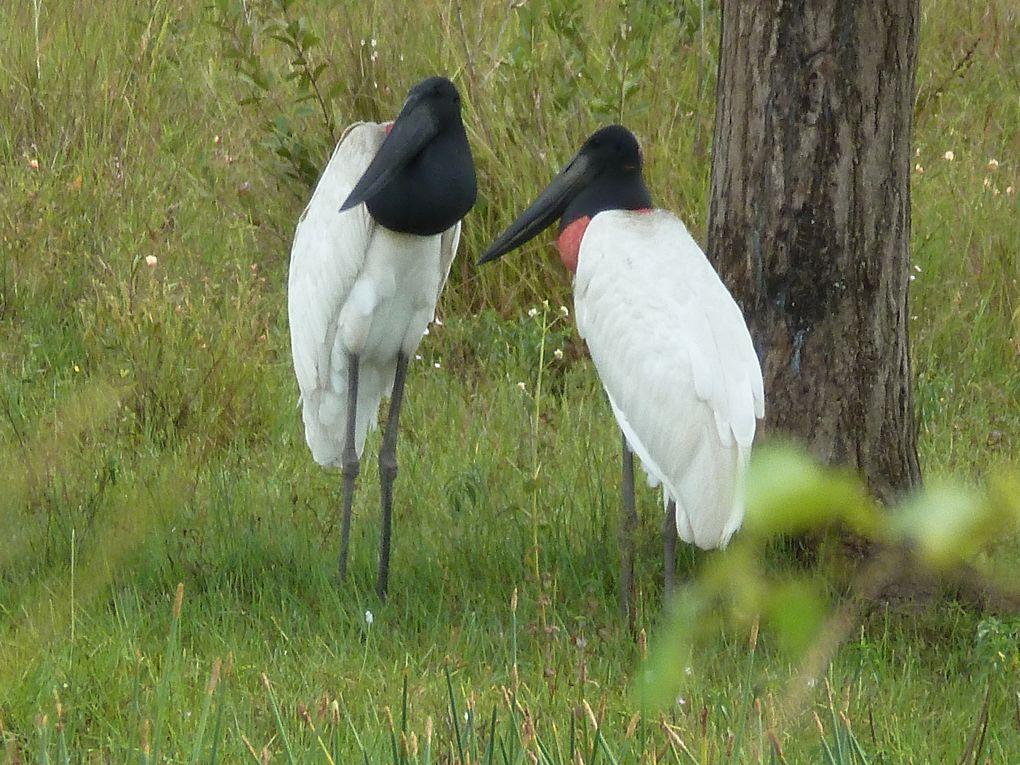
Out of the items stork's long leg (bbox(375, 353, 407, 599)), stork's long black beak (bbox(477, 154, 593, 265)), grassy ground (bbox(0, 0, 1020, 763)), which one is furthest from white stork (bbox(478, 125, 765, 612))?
stork's long leg (bbox(375, 353, 407, 599))

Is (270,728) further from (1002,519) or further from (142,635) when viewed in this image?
(1002,519)

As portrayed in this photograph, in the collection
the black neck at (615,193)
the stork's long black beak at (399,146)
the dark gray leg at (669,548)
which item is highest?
the stork's long black beak at (399,146)

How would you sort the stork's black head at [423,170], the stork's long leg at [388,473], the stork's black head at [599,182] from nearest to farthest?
1. the stork's long leg at [388,473]
2. the stork's black head at [423,170]
3. the stork's black head at [599,182]

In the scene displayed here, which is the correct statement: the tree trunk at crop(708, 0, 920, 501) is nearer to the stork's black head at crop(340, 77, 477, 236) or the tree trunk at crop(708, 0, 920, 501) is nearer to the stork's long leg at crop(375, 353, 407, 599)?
the stork's black head at crop(340, 77, 477, 236)

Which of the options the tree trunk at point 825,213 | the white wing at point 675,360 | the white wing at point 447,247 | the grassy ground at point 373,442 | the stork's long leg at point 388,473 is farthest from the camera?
the white wing at point 447,247

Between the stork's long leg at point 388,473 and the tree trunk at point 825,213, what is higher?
the tree trunk at point 825,213

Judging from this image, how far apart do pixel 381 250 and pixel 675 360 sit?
916 millimetres

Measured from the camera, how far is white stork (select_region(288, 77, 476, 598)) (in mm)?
3887

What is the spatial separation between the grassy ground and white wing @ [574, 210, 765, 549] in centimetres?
31

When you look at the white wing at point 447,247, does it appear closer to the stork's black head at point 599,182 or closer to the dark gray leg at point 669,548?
the stork's black head at point 599,182

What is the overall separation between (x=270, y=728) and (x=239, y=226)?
3.17 metres

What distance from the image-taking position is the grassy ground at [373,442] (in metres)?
2.86

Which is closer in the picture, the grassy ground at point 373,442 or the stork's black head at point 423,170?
the grassy ground at point 373,442

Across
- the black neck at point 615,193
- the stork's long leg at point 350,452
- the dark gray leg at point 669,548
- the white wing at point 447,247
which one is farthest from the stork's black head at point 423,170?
the dark gray leg at point 669,548
